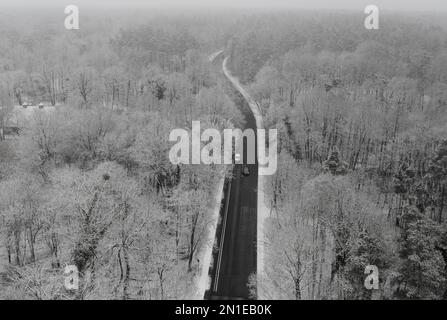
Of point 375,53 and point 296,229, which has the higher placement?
point 375,53

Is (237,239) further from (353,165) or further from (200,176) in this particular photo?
(353,165)

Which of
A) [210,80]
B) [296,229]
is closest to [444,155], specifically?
[296,229]

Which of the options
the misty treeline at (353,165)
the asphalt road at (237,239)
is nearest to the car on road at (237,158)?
the asphalt road at (237,239)

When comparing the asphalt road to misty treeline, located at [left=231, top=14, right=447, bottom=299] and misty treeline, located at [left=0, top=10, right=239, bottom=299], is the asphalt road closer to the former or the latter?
misty treeline, located at [left=0, top=10, right=239, bottom=299]

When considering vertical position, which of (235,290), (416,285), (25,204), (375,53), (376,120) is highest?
(375,53)

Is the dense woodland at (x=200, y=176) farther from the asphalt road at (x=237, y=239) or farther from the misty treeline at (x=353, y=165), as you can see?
the asphalt road at (x=237, y=239)

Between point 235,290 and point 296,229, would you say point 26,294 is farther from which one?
point 296,229

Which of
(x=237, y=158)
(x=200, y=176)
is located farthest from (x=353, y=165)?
(x=200, y=176)
